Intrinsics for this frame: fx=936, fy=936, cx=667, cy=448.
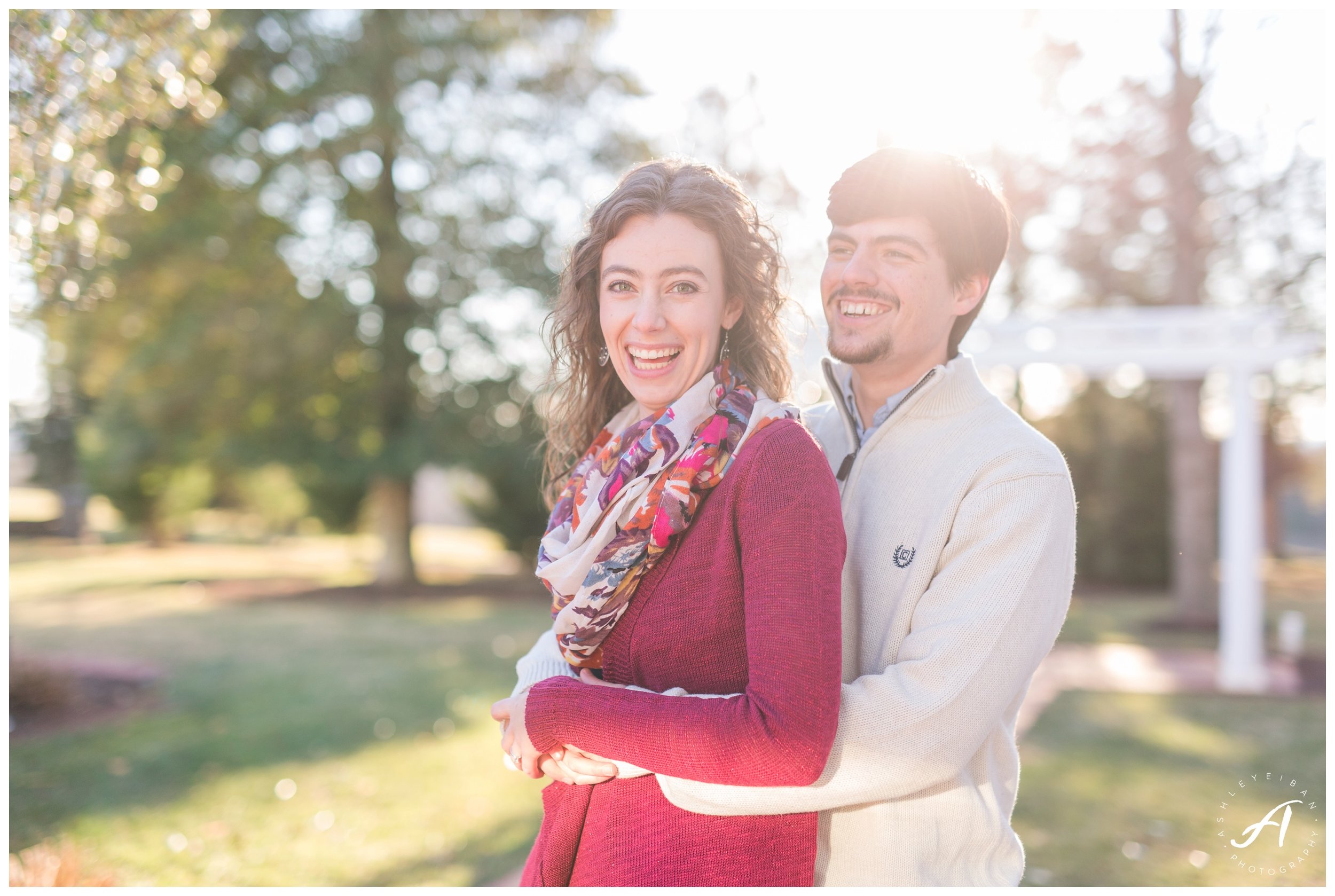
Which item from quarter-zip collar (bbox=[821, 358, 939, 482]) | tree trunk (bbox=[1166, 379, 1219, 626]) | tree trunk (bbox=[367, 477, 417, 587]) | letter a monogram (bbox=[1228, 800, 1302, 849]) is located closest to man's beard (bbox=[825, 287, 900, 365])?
quarter-zip collar (bbox=[821, 358, 939, 482])

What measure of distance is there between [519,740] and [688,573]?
451 mm

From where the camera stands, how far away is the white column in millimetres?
7711

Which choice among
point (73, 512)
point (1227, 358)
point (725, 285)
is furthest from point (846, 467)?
point (73, 512)

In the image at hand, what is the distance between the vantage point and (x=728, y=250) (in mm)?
1782

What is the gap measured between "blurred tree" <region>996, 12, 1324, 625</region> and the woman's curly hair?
33.9 feet

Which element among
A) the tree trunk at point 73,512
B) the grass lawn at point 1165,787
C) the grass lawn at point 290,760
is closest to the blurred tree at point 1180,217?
the grass lawn at point 1165,787

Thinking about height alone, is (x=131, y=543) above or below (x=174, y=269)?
below

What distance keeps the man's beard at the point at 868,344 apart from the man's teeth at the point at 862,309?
0.04 feet

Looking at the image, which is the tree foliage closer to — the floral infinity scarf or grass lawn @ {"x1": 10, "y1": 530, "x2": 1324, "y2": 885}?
the floral infinity scarf

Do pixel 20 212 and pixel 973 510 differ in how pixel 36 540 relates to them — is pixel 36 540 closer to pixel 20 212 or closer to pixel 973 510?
pixel 20 212

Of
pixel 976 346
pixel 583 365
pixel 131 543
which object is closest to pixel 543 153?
pixel 976 346

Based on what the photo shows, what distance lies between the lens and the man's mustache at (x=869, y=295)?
199cm

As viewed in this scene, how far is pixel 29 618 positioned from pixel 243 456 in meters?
3.04

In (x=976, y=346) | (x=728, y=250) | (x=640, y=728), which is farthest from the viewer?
(x=976, y=346)
